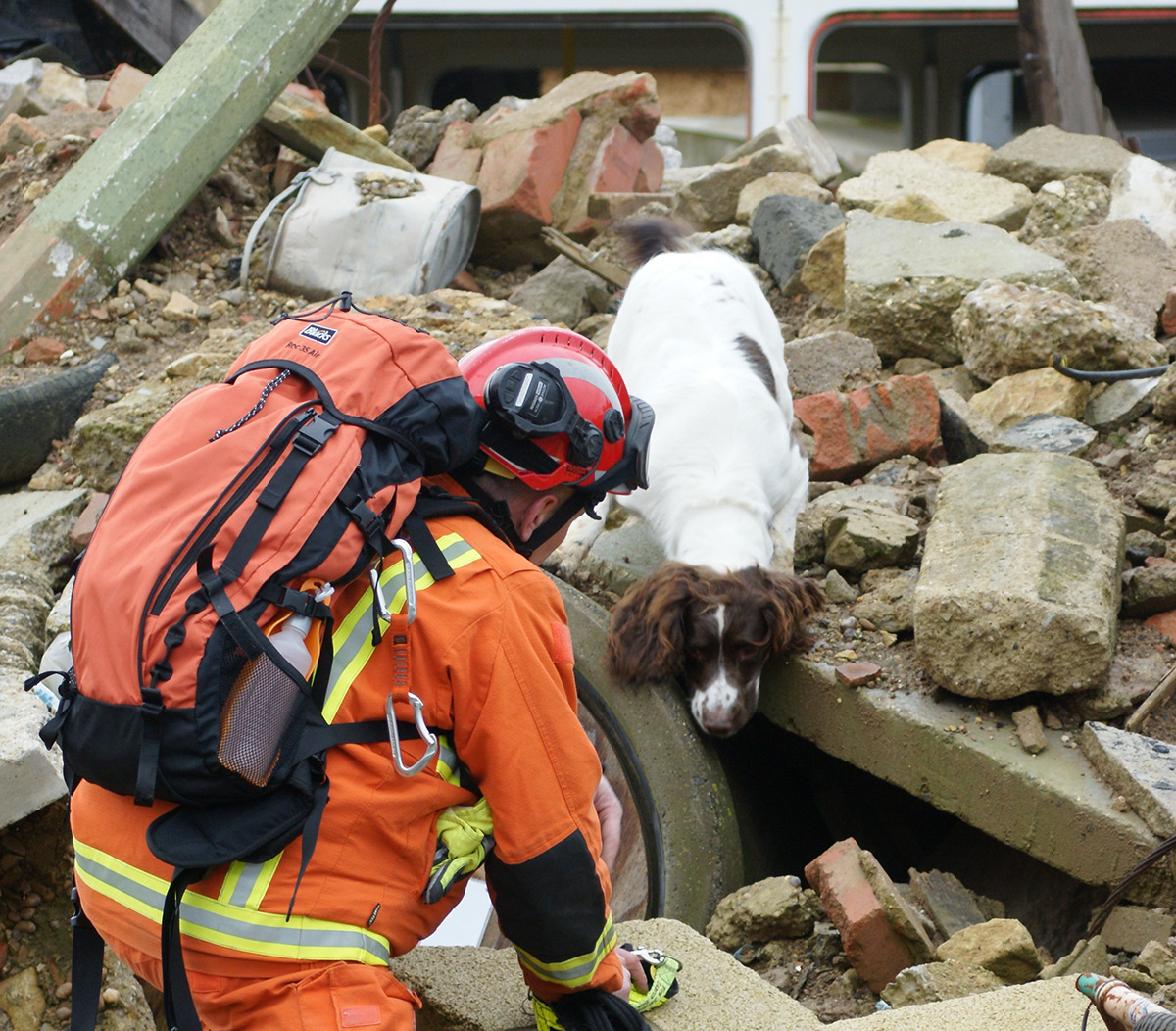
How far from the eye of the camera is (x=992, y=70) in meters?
11.5

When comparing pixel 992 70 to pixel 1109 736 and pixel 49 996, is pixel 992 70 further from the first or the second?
pixel 49 996

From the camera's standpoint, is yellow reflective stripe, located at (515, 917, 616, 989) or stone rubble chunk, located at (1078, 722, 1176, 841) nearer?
yellow reflective stripe, located at (515, 917, 616, 989)

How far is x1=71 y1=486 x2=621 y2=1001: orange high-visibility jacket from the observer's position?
1670 mm

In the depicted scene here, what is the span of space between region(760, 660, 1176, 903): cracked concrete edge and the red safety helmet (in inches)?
64.2

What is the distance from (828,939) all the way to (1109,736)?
912mm

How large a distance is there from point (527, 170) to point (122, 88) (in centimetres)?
278

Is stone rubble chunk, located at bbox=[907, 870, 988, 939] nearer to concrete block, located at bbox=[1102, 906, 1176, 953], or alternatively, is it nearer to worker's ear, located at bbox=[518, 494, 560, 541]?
concrete block, located at bbox=[1102, 906, 1176, 953]

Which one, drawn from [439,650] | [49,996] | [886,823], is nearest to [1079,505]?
[886,823]

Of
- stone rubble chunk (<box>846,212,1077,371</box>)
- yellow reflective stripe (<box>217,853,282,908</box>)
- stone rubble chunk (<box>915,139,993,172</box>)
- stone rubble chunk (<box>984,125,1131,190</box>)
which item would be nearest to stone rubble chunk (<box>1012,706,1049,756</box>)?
yellow reflective stripe (<box>217,853,282,908</box>)

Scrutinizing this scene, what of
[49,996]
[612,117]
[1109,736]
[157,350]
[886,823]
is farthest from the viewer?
[612,117]

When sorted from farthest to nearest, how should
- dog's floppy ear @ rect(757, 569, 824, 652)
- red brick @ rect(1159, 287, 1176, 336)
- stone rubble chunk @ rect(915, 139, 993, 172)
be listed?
stone rubble chunk @ rect(915, 139, 993, 172) < red brick @ rect(1159, 287, 1176, 336) < dog's floppy ear @ rect(757, 569, 824, 652)

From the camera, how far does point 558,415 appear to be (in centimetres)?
182

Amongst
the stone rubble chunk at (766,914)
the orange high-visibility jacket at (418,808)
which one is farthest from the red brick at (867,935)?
the orange high-visibility jacket at (418,808)

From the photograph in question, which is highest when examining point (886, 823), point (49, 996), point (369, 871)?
point (369, 871)
